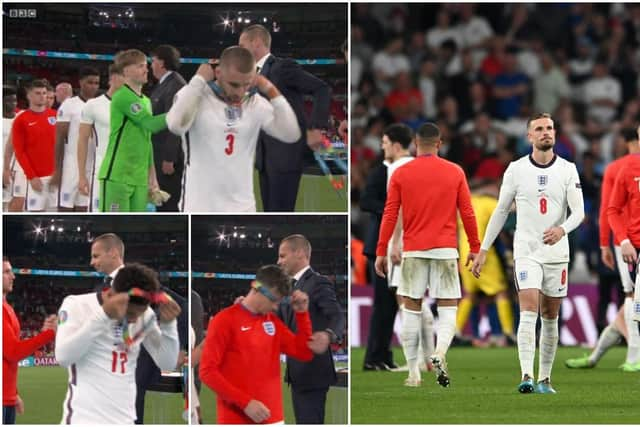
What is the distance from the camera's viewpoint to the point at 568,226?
443 inches

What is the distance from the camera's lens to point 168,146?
1028 centimetres

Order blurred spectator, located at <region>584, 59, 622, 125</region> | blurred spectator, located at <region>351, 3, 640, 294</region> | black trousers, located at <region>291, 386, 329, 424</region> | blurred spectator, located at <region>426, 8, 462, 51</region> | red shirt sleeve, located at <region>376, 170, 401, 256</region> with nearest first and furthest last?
black trousers, located at <region>291, 386, 329, 424</region> < red shirt sleeve, located at <region>376, 170, 401, 256</region> < blurred spectator, located at <region>351, 3, 640, 294</region> < blurred spectator, located at <region>584, 59, 622, 125</region> < blurred spectator, located at <region>426, 8, 462, 51</region>

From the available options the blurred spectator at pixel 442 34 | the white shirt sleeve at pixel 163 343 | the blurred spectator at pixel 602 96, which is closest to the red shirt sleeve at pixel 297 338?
the white shirt sleeve at pixel 163 343

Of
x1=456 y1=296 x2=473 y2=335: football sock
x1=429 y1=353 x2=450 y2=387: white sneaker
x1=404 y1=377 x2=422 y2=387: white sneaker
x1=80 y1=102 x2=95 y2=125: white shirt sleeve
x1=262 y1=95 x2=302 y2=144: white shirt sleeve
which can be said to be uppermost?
x1=80 y1=102 x2=95 y2=125: white shirt sleeve

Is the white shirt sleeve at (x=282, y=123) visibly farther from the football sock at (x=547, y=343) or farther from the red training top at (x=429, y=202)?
the football sock at (x=547, y=343)

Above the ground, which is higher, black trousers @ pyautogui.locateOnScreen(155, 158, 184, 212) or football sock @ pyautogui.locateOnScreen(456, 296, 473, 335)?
black trousers @ pyautogui.locateOnScreen(155, 158, 184, 212)

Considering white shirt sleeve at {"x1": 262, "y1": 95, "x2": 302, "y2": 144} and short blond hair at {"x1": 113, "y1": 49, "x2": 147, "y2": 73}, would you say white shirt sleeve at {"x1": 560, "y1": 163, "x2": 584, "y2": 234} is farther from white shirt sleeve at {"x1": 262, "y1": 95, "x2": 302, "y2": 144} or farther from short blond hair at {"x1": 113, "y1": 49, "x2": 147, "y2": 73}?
short blond hair at {"x1": 113, "y1": 49, "x2": 147, "y2": 73}

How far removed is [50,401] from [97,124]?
186 centimetres

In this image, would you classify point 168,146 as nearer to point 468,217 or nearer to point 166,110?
point 166,110

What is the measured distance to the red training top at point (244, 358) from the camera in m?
9.25

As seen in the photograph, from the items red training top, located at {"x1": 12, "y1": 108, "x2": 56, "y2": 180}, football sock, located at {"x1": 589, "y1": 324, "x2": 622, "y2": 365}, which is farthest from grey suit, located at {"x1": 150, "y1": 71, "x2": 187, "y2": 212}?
football sock, located at {"x1": 589, "y1": 324, "x2": 622, "y2": 365}

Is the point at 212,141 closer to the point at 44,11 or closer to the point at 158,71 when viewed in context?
the point at 158,71

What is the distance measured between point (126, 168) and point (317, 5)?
1619 millimetres

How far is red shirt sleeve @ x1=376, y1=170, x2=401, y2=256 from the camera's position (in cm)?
1182
